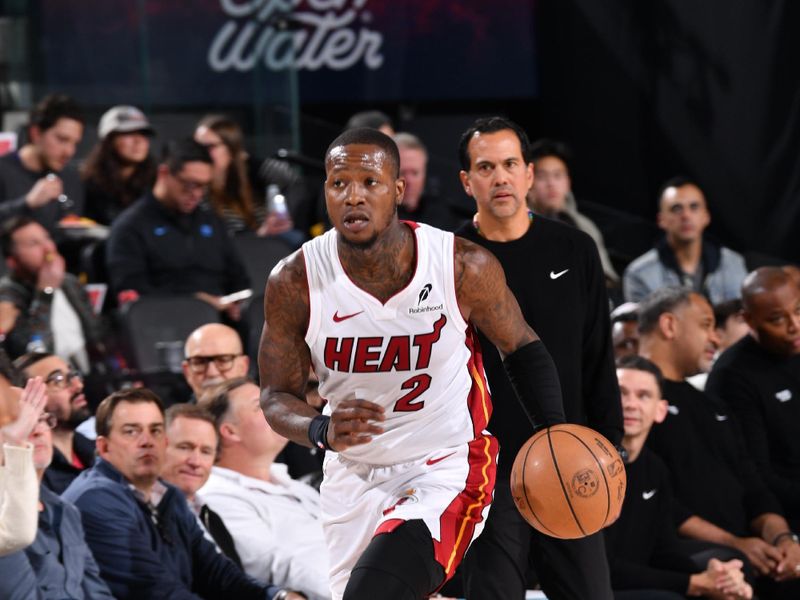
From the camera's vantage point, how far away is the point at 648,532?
6.62m

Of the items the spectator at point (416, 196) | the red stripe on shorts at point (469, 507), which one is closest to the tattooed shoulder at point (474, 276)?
the red stripe on shorts at point (469, 507)

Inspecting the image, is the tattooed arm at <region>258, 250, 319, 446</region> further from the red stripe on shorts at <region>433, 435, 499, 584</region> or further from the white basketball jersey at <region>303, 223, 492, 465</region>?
the red stripe on shorts at <region>433, 435, 499, 584</region>

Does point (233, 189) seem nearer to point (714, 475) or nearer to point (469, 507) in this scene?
point (714, 475)

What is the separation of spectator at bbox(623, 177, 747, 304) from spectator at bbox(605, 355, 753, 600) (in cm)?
265

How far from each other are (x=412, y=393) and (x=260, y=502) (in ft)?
6.34

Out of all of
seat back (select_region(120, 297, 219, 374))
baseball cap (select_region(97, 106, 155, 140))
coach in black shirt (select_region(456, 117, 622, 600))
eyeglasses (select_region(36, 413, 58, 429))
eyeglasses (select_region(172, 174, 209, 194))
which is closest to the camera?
coach in black shirt (select_region(456, 117, 622, 600))

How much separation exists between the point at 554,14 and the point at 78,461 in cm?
770

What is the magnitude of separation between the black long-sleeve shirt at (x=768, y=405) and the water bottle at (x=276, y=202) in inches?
126

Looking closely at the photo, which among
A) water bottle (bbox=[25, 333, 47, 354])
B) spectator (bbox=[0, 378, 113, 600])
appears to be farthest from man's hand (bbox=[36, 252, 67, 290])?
spectator (bbox=[0, 378, 113, 600])

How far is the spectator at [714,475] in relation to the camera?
22.8 feet

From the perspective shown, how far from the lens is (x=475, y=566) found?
4707mm

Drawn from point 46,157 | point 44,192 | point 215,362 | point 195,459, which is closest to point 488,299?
point 195,459

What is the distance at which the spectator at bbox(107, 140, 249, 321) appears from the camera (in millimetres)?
A: 8422

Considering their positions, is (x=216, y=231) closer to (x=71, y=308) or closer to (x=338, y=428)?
(x=71, y=308)
